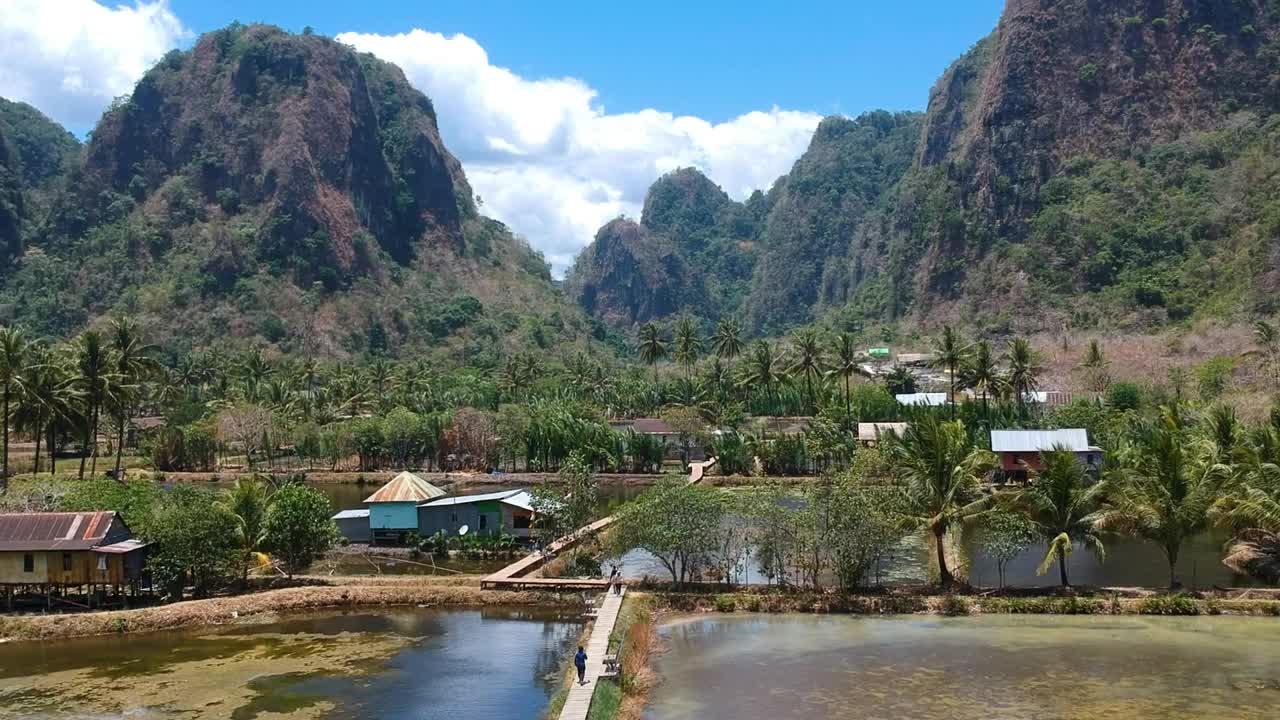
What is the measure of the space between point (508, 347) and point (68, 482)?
404 ft

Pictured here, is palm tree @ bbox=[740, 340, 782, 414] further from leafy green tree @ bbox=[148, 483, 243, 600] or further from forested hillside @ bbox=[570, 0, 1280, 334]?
leafy green tree @ bbox=[148, 483, 243, 600]

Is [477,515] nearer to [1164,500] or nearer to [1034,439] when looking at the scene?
[1164,500]

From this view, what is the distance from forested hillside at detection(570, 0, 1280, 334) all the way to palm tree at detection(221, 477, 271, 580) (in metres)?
99.0

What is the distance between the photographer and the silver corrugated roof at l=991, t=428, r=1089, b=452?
71.5 m

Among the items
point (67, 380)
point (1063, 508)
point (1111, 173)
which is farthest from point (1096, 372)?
point (67, 380)

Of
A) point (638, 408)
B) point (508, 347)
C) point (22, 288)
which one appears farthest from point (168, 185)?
point (638, 408)

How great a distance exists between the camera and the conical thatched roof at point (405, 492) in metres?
54.7

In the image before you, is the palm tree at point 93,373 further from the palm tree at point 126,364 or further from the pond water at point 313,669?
the pond water at point 313,669

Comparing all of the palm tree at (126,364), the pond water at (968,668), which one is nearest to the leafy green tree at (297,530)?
the pond water at (968,668)

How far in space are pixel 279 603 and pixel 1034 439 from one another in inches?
1937

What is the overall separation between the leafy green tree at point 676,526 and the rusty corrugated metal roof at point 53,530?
60.6 feet

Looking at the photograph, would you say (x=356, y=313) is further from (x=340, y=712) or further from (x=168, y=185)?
(x=340, y=712)

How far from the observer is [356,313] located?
170 metres

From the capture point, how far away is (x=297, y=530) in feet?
146
